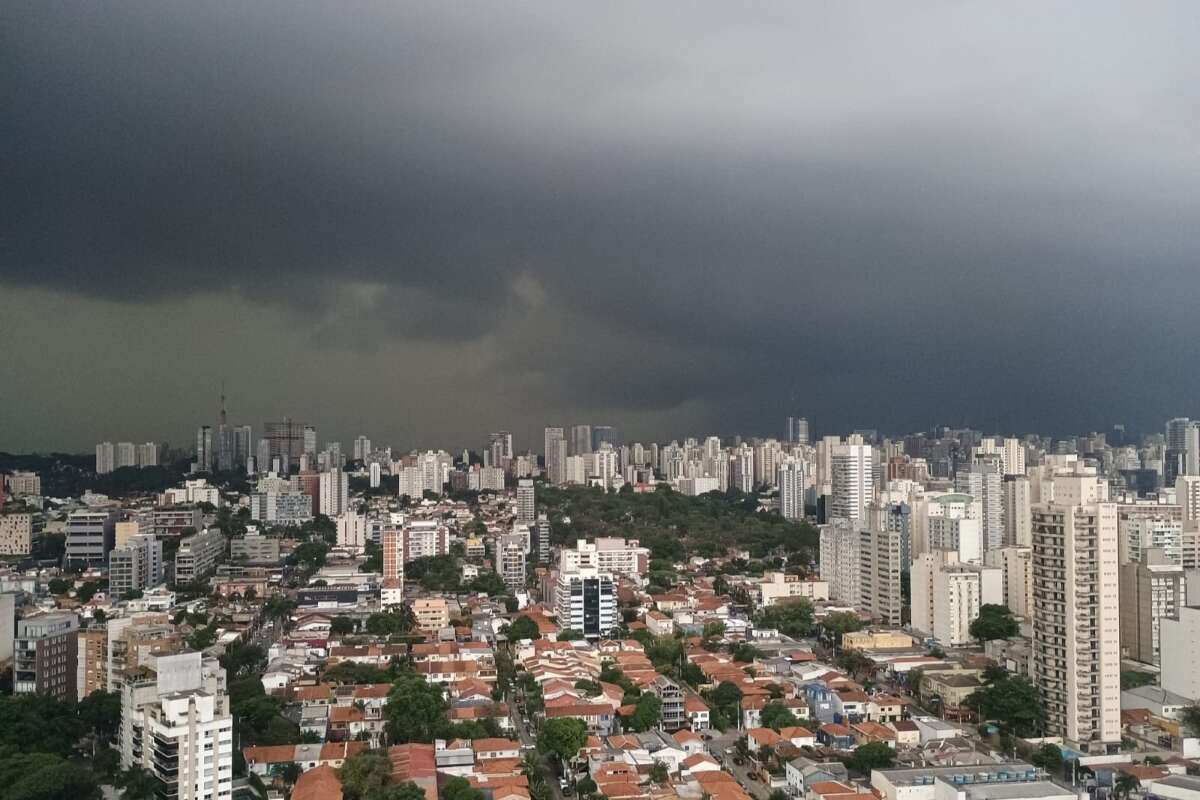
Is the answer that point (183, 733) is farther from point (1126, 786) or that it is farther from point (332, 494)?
point (332, 494)

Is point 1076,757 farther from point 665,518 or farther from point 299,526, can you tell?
point 299,526

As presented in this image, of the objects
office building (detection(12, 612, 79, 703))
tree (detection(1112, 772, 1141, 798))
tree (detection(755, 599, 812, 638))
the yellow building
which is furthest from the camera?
tree (detection(755, 599, 812, 638))

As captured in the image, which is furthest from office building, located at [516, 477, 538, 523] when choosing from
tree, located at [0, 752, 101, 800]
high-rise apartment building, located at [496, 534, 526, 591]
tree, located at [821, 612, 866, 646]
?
tree, located at [0, 752, 101, 800]

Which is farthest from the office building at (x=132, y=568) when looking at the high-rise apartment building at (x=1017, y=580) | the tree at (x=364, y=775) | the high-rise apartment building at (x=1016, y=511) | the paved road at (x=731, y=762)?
the high-rise apartment building at (x=1016, y=511)

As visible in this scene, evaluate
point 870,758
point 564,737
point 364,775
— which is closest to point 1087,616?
point 870,758

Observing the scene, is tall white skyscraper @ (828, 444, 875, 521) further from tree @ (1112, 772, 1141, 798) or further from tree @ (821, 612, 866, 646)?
tree @ (1112, 772, 1141, 798)

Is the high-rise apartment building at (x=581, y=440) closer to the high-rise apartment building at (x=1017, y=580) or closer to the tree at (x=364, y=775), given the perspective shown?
the high-rise apartment building at (x=1017, y=580)

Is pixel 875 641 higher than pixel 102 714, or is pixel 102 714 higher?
pixel 102 714
